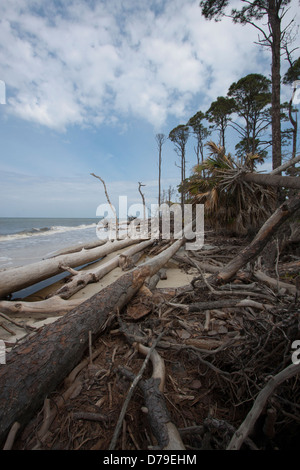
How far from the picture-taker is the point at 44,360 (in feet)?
5.52

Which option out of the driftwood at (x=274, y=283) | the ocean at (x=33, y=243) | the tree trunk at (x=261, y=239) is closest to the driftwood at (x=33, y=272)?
the ocean at (x=33, y=243)

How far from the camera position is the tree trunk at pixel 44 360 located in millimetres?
1405

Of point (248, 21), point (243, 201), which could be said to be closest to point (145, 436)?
point (243, 201)

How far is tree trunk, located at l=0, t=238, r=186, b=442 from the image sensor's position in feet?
4.61

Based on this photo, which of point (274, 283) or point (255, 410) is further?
point (274, 283)

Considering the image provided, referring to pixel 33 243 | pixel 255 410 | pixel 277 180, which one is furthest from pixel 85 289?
pixel 33 243

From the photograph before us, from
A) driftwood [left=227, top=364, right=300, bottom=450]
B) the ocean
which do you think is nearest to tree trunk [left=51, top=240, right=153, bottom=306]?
the ocean

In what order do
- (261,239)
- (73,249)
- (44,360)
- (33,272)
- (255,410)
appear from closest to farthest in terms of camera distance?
(255,410)
(44,360)
(261,239)
(33,272)
(73,249)

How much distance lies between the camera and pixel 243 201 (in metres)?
6.58

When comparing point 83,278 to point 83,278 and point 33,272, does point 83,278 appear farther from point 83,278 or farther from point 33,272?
point 33,272

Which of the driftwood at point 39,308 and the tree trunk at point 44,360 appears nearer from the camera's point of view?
the tree trunk at point 44,360

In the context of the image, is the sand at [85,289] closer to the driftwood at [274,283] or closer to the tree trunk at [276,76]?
the driftwood at [274,283]

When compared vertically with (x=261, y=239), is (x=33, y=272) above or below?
below
